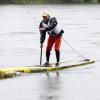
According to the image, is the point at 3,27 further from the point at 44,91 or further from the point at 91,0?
the point at 91,0

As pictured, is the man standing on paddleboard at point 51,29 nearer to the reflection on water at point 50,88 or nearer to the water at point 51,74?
the water at point 51,74

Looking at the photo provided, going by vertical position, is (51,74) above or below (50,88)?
below

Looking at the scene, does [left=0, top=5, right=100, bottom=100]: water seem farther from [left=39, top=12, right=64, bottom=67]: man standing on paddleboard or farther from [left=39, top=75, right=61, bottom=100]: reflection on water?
[left=39, top=12, right=64, bottom=67]: man standing on paddleboard

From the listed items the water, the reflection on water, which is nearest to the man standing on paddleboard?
the water

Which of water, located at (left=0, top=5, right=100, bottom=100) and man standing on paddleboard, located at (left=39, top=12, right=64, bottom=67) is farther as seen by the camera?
man standing on paddleboard, located at (left=39, top=12, right=64, bottom=67)

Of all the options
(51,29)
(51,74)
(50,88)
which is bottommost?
(51,74)

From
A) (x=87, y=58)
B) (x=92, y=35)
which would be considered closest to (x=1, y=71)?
(x=87, y=58)

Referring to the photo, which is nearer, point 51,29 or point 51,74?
point 51,74

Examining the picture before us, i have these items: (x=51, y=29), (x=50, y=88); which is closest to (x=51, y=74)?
(x=51, y=29)

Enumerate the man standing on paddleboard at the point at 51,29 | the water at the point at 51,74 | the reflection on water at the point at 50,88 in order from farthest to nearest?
the man standing on paddleboard at the point at 51,29, the water at the point at 51,74, the reflection on water at the point at 50,88

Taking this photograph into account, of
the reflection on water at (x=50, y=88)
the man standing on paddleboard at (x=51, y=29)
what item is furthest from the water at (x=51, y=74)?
the man standing on paddleboard at (x=51, y=29)

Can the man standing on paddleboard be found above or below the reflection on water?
above

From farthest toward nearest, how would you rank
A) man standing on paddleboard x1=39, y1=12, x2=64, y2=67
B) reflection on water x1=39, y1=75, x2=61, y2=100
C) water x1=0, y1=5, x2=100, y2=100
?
man standing on paddleboard x1=39, y1=12, x2=64, y2=67
water x1=0, y1=5, x2=100, y2=100
reflection on water x1=39, y1=75, x2=61, y2=100

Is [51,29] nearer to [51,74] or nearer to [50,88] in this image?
[51,74]
